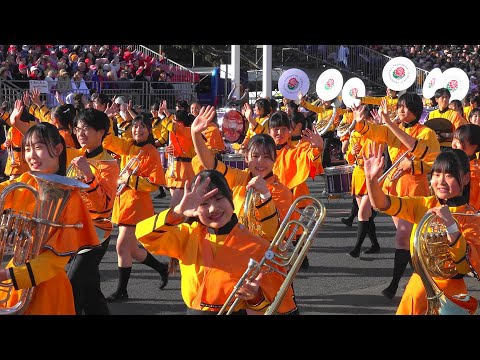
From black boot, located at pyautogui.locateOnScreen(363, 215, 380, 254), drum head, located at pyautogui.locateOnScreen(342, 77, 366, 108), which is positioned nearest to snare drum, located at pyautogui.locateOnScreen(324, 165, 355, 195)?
black boot, located at pyautogui.locateOnScreen(363, 215, 380, 254)

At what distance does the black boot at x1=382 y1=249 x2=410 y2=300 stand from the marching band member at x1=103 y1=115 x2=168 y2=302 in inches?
71.7

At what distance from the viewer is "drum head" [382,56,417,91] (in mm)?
13086

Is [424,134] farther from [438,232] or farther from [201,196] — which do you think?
[201,196]

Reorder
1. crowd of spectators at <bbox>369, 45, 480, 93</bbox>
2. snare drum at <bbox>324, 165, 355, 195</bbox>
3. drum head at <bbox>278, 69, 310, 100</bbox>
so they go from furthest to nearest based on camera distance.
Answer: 1. crowd of spectators at <bbox>369, 45, 480, 93</bbox>
2. drum head at <bbox>278, 69, 310, 100</bbox>
3. snare drum at <bbox>324, 165, 355, 195</bbox>

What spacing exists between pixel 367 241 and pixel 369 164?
5.57 m

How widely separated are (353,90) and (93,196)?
375 inches

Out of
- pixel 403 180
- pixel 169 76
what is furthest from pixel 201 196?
pixel 169 76

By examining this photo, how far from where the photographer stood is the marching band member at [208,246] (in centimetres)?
363

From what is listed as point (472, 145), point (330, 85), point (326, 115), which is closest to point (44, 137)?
point (472, 145)

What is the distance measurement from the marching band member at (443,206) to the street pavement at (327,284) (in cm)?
224

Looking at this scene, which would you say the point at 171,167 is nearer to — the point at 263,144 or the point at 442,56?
the point at 263,144

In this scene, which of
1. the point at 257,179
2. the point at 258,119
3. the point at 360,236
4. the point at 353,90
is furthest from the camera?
the point at 353,90

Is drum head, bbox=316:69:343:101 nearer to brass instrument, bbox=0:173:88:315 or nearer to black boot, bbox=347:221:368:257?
black boot, bbox=347:221:368:257

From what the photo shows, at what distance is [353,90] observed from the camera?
14336mm
